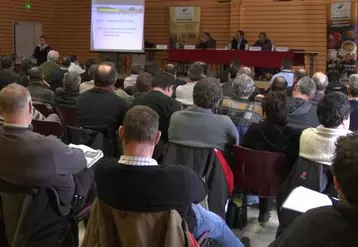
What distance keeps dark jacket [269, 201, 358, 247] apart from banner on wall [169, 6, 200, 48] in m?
11.4

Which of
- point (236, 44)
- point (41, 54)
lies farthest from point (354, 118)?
point (41, 54)

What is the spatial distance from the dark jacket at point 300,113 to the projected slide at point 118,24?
8.66 meters

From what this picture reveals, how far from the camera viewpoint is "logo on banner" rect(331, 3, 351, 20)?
10.7 meters

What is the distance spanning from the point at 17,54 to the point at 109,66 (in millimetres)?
10746

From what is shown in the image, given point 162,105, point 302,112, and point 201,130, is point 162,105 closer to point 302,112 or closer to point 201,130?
point 201,130

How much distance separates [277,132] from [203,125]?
0.62 meters

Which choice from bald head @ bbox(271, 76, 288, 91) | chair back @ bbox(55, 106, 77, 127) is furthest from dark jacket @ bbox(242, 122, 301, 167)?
chair back @ bbox(55, 106, 77, 127)

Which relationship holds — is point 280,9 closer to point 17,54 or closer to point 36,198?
point 17,54

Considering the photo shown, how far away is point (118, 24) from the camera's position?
12328 millimetres

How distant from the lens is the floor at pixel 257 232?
3680 mm

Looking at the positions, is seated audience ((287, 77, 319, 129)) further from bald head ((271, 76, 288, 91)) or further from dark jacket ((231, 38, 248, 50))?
dark jacket ((231, 38, 248, 50))

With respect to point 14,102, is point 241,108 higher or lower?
lower

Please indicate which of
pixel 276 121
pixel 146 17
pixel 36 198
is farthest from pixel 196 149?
pixel 146 17

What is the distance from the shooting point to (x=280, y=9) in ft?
39.7
